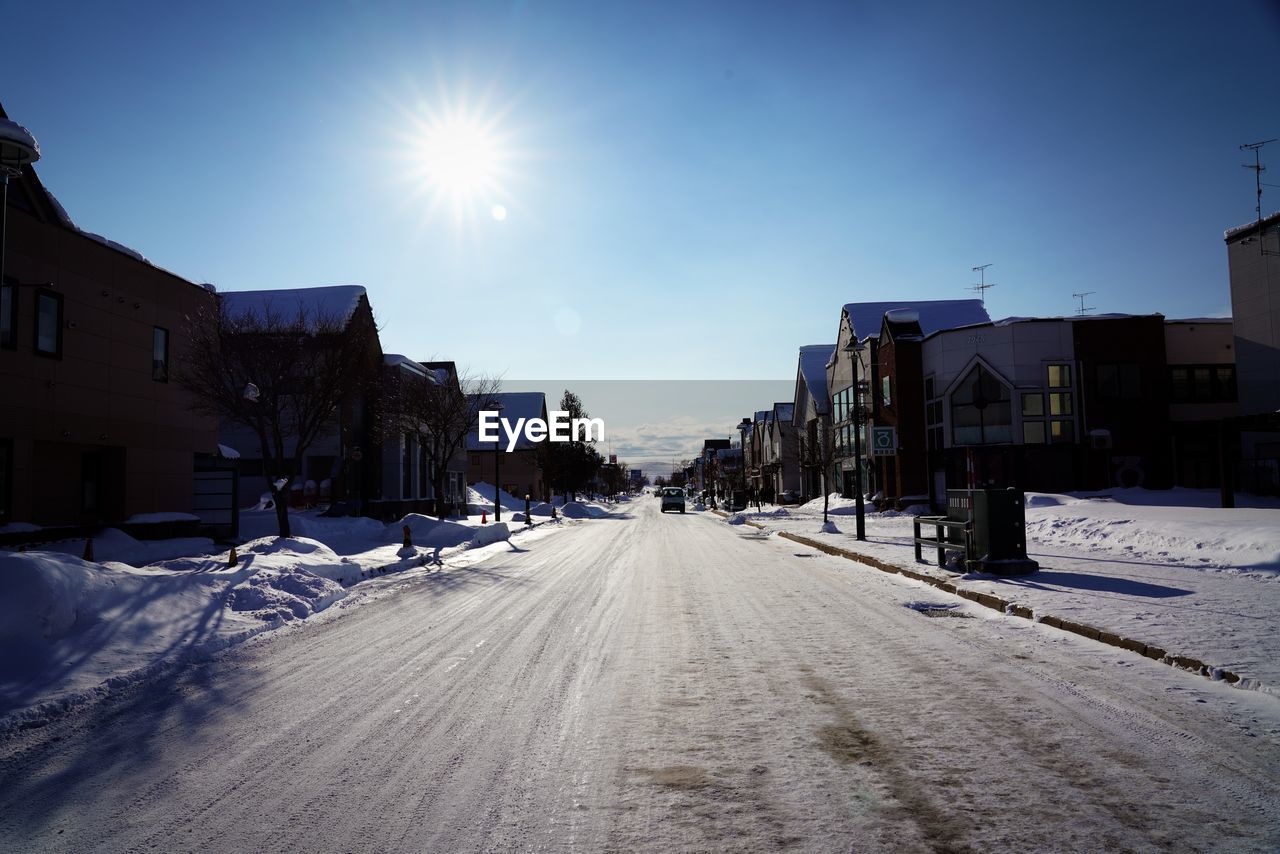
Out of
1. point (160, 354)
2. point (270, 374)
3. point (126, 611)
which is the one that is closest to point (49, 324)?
point (160, 354)

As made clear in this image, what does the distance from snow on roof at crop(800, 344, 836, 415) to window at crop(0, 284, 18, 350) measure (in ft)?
173

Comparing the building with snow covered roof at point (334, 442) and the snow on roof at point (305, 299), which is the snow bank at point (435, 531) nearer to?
the building with snow covered roof at point (334, 442)

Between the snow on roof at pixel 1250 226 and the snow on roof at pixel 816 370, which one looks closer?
the snow on roof at pixel 1250 226

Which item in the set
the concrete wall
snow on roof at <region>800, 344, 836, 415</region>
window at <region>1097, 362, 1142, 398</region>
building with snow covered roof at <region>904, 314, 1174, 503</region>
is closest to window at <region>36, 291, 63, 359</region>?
building with snow covered roof at <region>904, 314, 1174, 503</region>

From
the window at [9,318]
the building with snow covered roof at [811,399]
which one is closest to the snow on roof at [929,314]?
the building with snow covered roof at [811,399]

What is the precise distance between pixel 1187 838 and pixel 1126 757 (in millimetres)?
1222

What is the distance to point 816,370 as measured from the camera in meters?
69.2

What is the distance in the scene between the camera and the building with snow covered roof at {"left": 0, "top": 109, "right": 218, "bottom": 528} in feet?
61.0

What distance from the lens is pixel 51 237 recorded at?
19.6 metres

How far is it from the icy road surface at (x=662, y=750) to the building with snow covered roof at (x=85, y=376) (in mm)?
14046

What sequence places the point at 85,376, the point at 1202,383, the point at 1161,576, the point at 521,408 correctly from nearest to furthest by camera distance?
the point at 1161,576
the point at 85,376
the point at 1202,383
the point at 521,408

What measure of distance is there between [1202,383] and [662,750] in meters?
42.9

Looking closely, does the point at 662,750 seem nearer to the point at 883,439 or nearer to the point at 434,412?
the point at 883,439

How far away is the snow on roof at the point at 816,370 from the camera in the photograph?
65.5 metres
